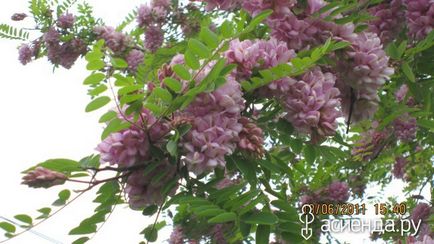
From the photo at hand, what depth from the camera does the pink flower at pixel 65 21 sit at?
3764mm

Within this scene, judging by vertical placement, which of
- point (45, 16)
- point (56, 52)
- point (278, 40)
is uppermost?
point (45, 16)

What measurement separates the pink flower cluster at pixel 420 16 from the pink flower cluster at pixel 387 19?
0.07 meters

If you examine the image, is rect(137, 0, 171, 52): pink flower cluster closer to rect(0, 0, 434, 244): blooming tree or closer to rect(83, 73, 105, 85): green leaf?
rect(0, 0, 434, 244): blooming tree

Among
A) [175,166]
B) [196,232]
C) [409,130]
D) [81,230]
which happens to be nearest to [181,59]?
[175,166]

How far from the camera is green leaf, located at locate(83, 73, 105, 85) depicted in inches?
56.4

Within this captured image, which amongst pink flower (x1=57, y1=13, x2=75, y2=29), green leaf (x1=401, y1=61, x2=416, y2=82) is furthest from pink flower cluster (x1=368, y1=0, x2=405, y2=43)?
pink flower (x1=57, y1=13, x2=75, y2=29)

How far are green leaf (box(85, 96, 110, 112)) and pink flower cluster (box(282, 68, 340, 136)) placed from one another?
479 mm

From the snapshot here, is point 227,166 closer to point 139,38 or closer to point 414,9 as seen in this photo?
point 414,9

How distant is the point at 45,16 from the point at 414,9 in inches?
107

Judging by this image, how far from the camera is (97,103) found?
143 centimetres

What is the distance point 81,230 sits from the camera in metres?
1.55

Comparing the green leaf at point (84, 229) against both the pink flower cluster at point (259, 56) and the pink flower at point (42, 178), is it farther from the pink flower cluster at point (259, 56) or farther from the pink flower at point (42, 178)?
the pink flower cluster at point (259, 56)

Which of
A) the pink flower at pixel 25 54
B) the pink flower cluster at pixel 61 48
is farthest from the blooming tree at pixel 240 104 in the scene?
the pink flower at pixel 25 54
